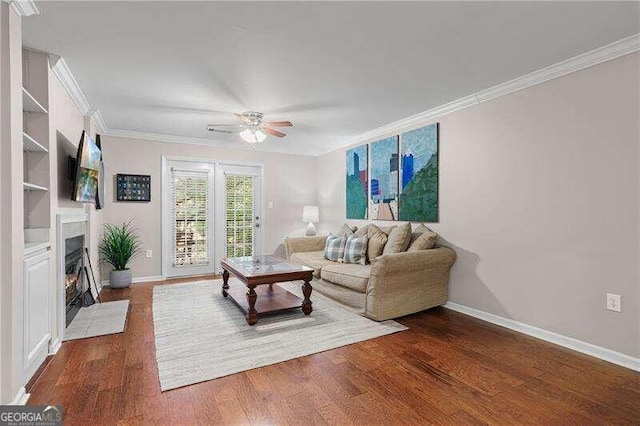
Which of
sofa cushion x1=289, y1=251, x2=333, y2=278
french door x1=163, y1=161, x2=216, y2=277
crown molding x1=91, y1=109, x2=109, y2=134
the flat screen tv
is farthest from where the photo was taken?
french door x1=163, y1=161, x2=216, y2=277

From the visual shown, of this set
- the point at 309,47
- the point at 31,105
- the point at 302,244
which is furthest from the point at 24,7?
the point at 302,244

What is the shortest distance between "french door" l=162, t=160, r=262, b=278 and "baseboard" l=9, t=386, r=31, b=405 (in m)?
3.23

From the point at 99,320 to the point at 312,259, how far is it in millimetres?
2523

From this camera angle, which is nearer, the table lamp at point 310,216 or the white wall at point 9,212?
the white wall at point 9,212

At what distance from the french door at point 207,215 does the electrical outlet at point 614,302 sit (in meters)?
4.82

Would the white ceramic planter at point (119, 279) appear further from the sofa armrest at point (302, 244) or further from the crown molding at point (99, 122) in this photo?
the sofa armrest at point (302, 244)

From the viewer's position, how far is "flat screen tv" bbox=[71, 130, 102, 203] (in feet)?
9.09

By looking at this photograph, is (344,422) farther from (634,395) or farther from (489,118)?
(489,118)

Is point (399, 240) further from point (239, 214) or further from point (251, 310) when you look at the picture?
point (239, 214)

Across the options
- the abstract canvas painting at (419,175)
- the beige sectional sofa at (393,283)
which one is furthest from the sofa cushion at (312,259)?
the abstract canvas painting at (419,175)

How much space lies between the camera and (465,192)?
3.42 metres

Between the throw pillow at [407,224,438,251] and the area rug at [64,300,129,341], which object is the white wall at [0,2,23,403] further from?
the throw pillow at [407,224,438,251]

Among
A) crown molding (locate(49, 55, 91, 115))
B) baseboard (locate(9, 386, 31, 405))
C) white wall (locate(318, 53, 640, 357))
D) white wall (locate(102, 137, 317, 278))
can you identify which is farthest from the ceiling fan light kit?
baseboard (locate(9, 386, 31, 405))

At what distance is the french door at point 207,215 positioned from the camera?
Answer: 5090 millimetres
